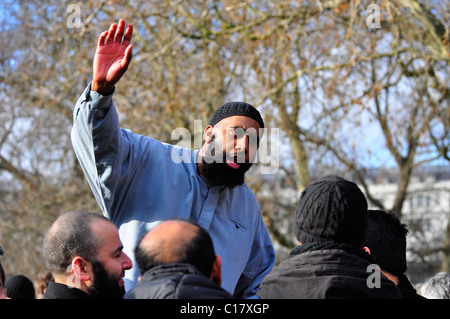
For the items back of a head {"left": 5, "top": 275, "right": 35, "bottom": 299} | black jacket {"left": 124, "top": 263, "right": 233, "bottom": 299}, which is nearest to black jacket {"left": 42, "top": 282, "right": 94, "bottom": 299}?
black jacket {"left": 124, "top": 263, "right": 233, "bottom": 299}

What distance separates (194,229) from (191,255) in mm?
116

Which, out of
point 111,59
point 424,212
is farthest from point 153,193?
point 424,212

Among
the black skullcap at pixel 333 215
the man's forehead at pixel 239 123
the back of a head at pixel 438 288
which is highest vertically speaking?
the man's forehead at pixel 239 123

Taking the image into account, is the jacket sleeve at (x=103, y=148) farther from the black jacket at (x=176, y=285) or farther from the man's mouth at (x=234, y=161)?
the black jacket at (x=176, y=285)

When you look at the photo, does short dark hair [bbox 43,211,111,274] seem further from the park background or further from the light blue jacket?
the park background

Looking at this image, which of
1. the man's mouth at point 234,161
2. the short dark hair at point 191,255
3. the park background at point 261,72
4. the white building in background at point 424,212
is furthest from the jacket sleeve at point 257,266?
the white building in background at point 424,212

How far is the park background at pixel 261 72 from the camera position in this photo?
28.3ft

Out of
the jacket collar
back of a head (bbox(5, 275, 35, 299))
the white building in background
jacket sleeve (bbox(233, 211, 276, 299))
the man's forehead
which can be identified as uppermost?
the man's forehead

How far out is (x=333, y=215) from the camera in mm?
2307

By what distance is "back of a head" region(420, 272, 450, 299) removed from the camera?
3393 mm

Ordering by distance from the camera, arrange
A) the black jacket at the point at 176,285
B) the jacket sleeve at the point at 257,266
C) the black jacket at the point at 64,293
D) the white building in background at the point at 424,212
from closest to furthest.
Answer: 1. the black jacket at the point at 176,285
2. the black jacket at the point at 64,293
3. the jacket sleeve at the point at 257,266
4. the white building in background at the point at 424,212

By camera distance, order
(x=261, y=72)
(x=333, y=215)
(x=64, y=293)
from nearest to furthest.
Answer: (x=333, y=215) < (x=64, y=293) < (x=261, y=72)

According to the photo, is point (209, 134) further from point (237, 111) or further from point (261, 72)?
point (261, 72)

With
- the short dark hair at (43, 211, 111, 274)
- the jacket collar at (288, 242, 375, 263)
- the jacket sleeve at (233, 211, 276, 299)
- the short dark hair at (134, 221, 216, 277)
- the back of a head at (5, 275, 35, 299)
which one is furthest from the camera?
the back of a head at (5, 275, 35, 299)
